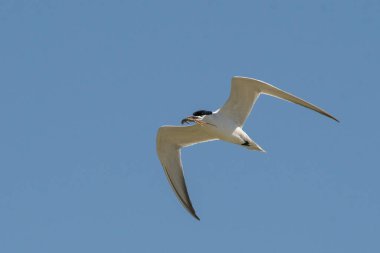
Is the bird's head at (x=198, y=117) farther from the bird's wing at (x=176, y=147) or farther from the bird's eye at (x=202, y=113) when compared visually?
the bird's wing at (x=176, y=147)

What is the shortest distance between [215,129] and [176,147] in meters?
1.49

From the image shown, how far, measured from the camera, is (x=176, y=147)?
18.4 meters

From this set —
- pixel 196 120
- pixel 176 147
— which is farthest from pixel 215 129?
pixel 176 147

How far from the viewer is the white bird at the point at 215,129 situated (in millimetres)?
16688

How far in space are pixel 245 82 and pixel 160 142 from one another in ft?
9.03

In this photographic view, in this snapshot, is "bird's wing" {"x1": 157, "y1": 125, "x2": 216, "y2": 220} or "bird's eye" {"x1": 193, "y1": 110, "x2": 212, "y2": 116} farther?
"bird's wing" {"x1": 157, "y1": 125, "x2": 216, "y2": 220}

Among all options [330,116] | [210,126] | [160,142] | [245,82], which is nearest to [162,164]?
[160,142]

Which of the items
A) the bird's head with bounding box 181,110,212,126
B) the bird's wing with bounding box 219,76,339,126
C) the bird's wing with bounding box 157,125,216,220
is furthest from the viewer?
the bird's wing with bounding box 157,125,216,220

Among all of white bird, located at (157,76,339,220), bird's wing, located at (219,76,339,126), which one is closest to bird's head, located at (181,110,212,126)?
white bird, located at (157,76,339,220)

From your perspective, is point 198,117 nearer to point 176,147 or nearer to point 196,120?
point 196,120

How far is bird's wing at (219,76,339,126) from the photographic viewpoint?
16328 mm

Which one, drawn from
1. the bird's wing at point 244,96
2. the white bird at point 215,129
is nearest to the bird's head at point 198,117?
the white bird at point 215,129

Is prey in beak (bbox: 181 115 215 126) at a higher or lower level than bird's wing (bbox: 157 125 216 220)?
higher

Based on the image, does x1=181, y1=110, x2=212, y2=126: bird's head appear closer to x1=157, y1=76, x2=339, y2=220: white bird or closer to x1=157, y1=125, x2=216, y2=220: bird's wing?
x1=157, y1=76, x2=339, y2=220: white bird
